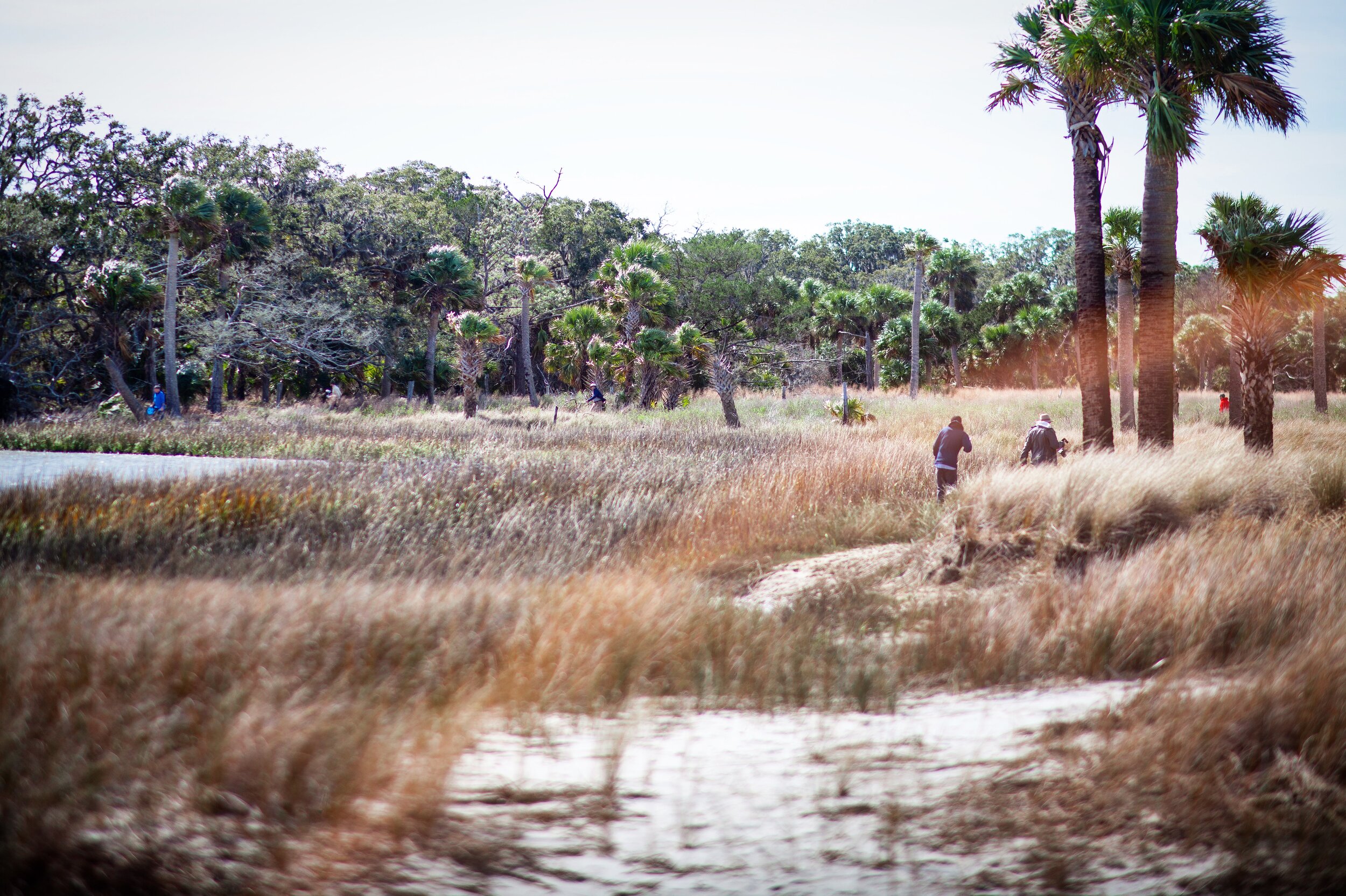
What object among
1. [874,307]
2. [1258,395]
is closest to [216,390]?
[1258,395]

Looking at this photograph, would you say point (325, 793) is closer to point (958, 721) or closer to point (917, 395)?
point (958, 721)

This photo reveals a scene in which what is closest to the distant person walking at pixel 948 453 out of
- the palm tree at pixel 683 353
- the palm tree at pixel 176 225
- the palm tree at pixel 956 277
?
the palm tree at pixel 683 353

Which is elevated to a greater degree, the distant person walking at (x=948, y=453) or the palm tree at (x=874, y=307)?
the palm tree at (x=874, y=307)

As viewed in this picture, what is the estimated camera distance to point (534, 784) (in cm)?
310

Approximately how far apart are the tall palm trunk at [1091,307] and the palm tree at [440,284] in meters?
30.8

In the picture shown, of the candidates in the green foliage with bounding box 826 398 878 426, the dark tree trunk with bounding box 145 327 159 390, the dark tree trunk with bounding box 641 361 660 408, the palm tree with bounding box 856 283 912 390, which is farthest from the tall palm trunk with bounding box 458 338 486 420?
the palm tree with bounding box 856 283 912 390

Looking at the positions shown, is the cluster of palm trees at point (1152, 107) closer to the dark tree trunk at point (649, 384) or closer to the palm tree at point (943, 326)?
the dark tree trunk at point (649, 384)

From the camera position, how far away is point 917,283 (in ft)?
136

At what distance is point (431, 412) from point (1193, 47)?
93.4ft

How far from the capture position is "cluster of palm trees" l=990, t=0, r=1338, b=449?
41.1 ft

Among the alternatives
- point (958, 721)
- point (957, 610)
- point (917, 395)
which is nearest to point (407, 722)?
point (958, 721)

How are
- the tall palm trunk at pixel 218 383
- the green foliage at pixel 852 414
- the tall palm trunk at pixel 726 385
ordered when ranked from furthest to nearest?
the tall palm trunk at pixel 218 383, the tall palm trunk at pixel 726 385, the green foliage at pixel 852 414

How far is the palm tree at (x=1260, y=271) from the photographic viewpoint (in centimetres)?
1609

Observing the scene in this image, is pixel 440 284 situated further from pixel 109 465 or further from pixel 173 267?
pixel 109 465
